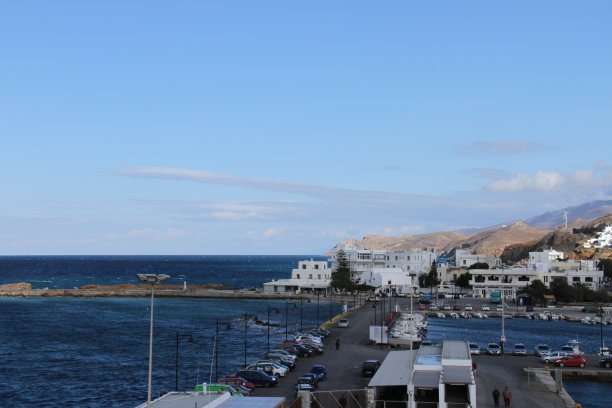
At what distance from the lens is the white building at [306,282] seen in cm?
13862

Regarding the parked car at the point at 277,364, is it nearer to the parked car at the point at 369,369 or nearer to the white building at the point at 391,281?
the parked car at the point at 369,369

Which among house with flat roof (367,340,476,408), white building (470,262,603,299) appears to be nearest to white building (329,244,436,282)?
white building (470,262,603,299)

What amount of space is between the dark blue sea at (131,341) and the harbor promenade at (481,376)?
146 inches

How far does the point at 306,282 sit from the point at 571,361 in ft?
304

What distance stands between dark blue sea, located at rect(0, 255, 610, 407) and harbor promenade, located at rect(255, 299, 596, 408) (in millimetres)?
3714

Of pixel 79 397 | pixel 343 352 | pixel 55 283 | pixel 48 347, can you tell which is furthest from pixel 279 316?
pixel 55 283

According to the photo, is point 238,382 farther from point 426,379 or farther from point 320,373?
point 426,379

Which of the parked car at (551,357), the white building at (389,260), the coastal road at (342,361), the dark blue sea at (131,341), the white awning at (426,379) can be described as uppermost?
the white building at (389,260)

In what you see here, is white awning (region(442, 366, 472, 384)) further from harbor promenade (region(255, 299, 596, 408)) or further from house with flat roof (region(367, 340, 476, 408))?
harbor promenade (region(255, 299, 596, 408))

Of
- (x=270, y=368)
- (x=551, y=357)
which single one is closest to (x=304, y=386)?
(x=270, y=368)

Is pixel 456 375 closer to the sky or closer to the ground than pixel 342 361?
closer to the sky

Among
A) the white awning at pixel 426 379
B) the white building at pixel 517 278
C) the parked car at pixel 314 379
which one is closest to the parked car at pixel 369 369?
the parked car at pixel 314 379

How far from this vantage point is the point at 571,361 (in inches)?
1955

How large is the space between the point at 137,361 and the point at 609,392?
35.6 metres
